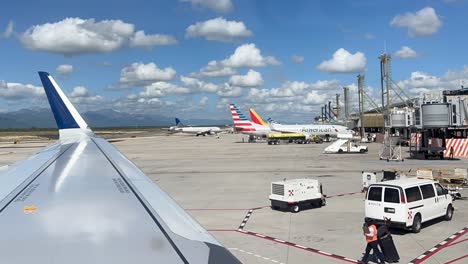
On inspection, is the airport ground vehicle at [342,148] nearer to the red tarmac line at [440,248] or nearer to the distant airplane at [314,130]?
the distant airplane at [314,130]

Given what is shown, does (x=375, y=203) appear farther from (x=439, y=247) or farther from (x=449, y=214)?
(x=449, y=214)

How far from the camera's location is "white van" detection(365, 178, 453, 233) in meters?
15.5

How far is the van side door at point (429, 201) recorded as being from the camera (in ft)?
54.1

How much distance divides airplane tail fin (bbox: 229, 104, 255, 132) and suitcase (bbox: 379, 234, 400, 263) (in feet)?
269

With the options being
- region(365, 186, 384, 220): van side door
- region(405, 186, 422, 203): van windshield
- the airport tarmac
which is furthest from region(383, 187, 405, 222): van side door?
the airport tarmac

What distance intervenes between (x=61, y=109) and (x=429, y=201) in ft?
48.1

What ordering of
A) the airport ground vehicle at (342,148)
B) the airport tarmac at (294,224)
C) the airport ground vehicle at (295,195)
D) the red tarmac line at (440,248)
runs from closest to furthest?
the red tarmac line at (440,248), the airport tarmac at (294,224), the airport ground vehicle at (295,195), the airport ground vehicle at (342,148)

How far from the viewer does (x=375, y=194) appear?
53.3ft

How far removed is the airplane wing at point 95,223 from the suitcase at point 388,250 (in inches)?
316

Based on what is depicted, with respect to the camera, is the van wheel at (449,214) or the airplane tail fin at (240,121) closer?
the van wheel at (449,214)

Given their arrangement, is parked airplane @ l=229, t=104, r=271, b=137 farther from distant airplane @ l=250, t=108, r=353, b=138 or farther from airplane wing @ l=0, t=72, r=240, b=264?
airplane wing @ l=0, t=72, r=240, b=264

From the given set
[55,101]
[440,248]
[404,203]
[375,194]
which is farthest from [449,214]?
[55,101]

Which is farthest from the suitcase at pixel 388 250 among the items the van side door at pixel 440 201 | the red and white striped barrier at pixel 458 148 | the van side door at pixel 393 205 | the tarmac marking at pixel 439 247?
the red and white striped barrier at pixel 458 148

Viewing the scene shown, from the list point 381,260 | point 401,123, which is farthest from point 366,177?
point 401,123
